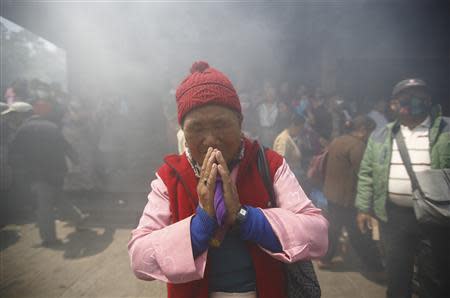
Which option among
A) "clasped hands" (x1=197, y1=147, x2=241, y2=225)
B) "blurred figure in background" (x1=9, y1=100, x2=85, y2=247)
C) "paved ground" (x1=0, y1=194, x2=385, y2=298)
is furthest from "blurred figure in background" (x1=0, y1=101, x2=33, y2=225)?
"clasped hands" (x1=197, y1=147, x2=241, y2=225)

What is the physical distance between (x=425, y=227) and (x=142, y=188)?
18.6 feet

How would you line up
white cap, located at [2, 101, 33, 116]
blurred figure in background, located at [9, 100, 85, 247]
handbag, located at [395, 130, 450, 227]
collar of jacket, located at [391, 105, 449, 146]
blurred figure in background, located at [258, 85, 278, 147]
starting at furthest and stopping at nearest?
blurred figure in background, located at [258, 85, 278, 147] < white cap, located at [2, 101, 33, 116] < blurred figure in background, located at [9, 100, 85, 247] < collar of jacket, located at [391, 105, 449, 146] < handbag, located at [395, 130, 450, 227]

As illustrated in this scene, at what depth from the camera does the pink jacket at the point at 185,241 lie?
1.12 metres

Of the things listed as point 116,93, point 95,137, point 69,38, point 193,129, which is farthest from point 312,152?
point 69,38

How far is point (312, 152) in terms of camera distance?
5.56 meters

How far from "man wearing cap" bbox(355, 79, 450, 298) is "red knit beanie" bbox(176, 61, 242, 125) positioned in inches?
76.4

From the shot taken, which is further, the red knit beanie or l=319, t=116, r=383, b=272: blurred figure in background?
l=319, t=116, r=383, b=272: blurred figure in background

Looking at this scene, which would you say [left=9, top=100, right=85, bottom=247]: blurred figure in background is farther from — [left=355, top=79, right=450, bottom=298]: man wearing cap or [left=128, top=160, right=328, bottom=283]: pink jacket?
[left=355, top=79, right=450, bottom=298]: man wearing cap

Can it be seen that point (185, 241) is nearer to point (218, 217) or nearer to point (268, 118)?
point (218, 217)

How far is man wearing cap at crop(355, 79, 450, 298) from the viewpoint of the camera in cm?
245

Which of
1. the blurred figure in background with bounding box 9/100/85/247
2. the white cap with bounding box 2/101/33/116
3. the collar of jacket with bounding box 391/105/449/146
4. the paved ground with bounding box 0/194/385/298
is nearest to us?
the collar of jacket with bounding box 391/105/449/146

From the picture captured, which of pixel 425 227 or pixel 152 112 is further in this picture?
pixel 152 112

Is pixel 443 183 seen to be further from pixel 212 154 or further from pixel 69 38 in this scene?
pixel 69 38

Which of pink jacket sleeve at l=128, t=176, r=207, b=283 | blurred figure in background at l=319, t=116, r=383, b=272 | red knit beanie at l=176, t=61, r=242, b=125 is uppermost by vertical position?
red knit beanie at l=176, t=61, r=242, b=125
